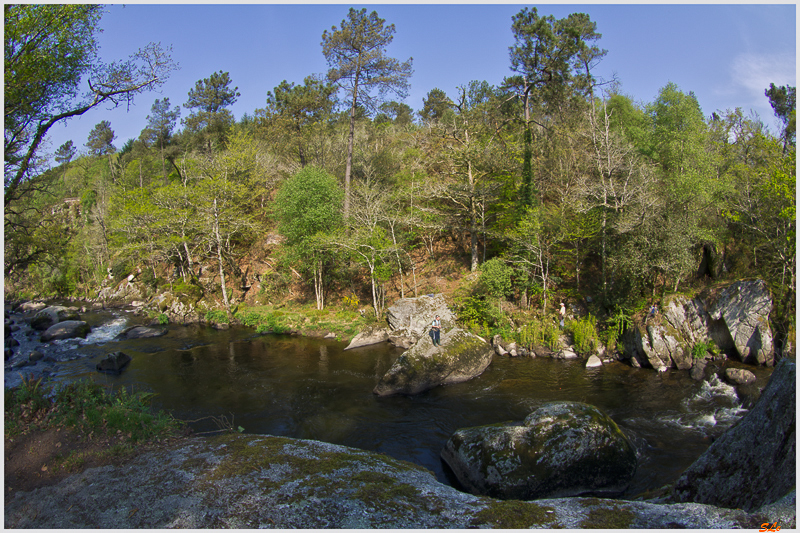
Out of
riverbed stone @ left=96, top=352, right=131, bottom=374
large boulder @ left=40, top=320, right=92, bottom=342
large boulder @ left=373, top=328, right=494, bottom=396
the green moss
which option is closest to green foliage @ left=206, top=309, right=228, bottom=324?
large boulder @ left=40, top=320, right=92, bottom=342

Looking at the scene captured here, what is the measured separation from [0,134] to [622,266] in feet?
77.0

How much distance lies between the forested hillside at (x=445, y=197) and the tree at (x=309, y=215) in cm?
15

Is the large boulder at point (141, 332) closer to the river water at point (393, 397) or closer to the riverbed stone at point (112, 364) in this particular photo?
the river water at point (393, 397)

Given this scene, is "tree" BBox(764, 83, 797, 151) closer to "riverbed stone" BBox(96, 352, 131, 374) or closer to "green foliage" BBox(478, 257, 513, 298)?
"green foliage" BBox(478, 257, 513, 298)

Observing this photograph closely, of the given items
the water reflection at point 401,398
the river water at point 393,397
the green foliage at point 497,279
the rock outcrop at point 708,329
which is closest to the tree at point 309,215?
the river water at point 393,397

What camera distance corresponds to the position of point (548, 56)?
1141 inches

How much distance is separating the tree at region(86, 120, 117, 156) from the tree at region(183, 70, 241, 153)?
79.5 ft

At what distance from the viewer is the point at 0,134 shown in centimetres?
923

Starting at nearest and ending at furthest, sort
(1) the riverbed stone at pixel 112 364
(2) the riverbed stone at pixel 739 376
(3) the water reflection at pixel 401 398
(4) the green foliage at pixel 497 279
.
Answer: (3) the water reflection at pixel 401 398, (2) the riverbed stone at pixel 739 376, (1) the riverbed stone at pixel 112 364, (4) the green foliage at pixel 497 279

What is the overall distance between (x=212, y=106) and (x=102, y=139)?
1160 inches

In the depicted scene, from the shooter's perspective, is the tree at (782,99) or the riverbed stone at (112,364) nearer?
the riverbed stone at (112,364)

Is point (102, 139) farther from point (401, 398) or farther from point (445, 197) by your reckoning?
point (401, 398)

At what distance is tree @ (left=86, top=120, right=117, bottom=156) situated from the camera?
2437 inches

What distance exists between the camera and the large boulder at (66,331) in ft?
77.5
